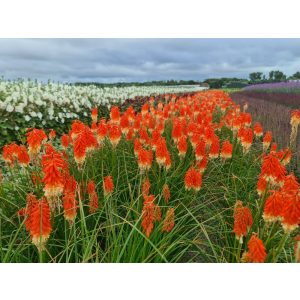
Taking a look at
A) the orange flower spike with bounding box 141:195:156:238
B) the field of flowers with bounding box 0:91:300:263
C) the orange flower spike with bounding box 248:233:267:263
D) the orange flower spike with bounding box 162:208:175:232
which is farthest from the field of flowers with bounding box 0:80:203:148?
the orange flower spike with bounding box 248:233:267:263

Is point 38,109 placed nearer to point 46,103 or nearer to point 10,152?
point 46,103

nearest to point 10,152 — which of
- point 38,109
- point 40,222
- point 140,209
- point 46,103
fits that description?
point 140,209

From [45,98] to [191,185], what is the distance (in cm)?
721

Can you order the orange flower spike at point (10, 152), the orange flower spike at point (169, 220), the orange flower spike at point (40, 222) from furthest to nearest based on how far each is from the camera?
the orange flower spike at point (10, 152) < the orange flower spike at point (169, 220) < the orange flower spike at point (40, 222)

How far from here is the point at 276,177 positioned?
1.97 metres

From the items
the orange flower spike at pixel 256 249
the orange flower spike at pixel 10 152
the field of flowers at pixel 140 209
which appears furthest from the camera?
the orange flower spike at pixel 10 152

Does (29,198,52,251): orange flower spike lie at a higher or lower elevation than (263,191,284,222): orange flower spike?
lower

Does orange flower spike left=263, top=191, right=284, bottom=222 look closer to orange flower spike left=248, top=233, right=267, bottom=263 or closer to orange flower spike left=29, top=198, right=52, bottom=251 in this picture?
orange flower spike left=248, top=233, right=267, bottom=263

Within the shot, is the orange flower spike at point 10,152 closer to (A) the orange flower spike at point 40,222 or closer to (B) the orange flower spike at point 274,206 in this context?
(A) the orange flower spike at point 40,222

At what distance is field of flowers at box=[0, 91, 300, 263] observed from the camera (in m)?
1.76

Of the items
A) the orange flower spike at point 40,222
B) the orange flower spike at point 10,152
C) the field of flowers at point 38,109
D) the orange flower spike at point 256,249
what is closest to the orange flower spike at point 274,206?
the orange flower spike at point 256,249

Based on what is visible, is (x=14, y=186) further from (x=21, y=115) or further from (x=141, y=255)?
(x=21, y=115)

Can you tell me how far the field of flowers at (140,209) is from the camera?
1760 millimetres
